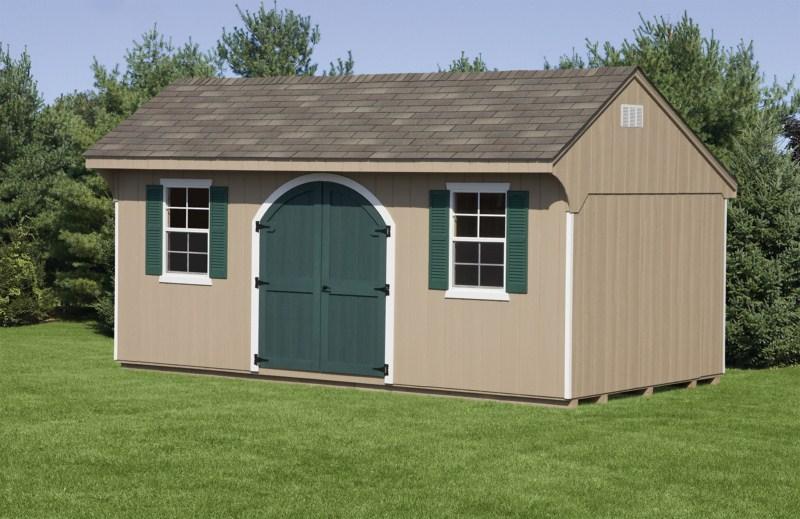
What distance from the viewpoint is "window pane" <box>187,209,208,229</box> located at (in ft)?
58.8

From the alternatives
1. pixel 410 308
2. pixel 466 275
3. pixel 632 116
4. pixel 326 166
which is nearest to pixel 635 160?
pixel 632 116

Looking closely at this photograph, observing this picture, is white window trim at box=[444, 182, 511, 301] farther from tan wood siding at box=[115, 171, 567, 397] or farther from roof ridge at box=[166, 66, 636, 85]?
roof ridge at box=[166, 66, 636, 85]

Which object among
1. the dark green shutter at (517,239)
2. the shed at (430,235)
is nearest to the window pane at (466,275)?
the shed at (430,235)

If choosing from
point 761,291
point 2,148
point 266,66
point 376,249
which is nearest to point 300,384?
point 376,249

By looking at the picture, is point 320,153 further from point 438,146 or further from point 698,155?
point 698,155

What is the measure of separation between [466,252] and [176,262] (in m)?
4.10

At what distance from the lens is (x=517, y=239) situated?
1571 cm

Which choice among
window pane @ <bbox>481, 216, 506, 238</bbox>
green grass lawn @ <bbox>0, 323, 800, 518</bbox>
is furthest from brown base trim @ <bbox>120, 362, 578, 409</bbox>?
window pane @ <bbox>481, 216, 506, 238</bbox>

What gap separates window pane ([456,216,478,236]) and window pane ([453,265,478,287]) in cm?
38

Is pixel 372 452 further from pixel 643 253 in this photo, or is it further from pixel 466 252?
pixel 643 253

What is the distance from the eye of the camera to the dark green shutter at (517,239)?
15.7m

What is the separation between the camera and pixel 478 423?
567 inches

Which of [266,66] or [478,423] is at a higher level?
[266,66]

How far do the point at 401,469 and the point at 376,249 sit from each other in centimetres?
519
